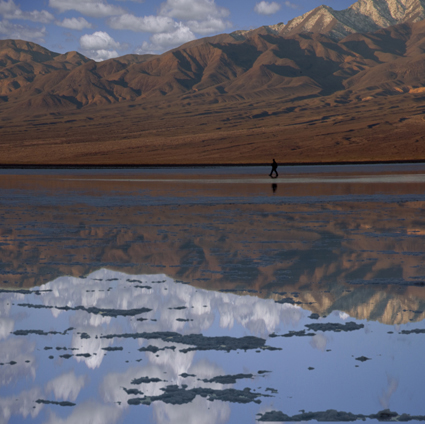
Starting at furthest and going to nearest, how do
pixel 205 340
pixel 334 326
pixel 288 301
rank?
1. pixel 288 301
2. pixel 334 326
3. pixel 205 340

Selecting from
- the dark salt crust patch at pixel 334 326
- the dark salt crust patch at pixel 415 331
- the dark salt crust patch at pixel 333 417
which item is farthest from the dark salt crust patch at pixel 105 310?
the dark salt crust patch at pixel 333 417

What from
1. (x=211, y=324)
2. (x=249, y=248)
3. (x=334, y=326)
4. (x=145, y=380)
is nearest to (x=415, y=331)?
(x=334, y=326)

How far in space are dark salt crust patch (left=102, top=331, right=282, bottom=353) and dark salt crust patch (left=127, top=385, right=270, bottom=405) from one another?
110 centimetres

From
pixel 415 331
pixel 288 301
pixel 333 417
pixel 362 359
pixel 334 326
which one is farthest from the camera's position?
pixel 288 301

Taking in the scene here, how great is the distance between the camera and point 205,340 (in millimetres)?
7223

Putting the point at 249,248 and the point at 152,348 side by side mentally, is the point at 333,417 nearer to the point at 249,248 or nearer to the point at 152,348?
the point at 152,348

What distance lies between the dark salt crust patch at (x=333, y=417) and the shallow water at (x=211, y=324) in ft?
0.06

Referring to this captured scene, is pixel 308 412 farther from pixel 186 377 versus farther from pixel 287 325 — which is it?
pixel 287 325

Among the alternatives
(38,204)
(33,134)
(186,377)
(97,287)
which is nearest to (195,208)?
(38,204)

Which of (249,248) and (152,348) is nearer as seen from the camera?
(152,348)

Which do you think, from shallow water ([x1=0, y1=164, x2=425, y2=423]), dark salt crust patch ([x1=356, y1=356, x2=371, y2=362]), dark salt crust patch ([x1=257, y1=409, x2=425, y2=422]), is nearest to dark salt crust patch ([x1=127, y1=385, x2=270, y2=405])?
shallow water ([x1=0, y1=164, x2=425, y2=423])

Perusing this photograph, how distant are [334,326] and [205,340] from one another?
1691 mm

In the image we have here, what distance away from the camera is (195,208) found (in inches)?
930

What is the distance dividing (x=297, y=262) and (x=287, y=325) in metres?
4.40
